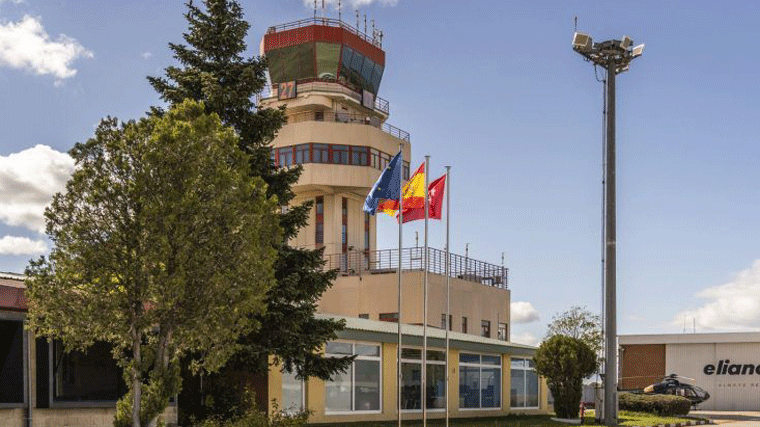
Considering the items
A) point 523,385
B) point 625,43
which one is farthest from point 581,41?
point 523,385

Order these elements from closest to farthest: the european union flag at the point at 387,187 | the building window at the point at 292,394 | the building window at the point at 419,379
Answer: the european union flag at the point at 387,187 < the building window at the point at 292,394 < the building window at the point at 419,379

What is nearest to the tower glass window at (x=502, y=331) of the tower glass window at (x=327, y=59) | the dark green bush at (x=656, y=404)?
the dark green bush at (x=656, y=404)

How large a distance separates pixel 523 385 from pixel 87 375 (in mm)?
24388

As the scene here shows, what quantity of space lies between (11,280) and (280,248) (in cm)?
642

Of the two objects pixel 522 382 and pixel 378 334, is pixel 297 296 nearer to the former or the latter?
pixel 378 334

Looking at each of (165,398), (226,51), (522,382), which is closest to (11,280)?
(165,398)

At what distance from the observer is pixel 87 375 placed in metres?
21.3

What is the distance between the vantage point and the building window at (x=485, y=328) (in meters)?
57.4

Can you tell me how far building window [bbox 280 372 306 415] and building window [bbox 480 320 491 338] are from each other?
29376mm

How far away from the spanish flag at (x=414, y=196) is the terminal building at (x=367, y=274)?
4597mm

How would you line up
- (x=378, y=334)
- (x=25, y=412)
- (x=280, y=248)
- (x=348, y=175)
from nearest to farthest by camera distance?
(x=25, y=412)
(x=280, y=248)
(x=378, y=334)
(x=348, y=175)

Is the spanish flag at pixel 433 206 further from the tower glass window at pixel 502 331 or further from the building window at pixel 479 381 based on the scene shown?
the tower glass window at pixel 502 331

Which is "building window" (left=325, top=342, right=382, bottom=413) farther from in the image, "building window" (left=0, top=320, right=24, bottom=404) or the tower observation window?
the tower observation window

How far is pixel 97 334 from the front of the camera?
57.6 feet
